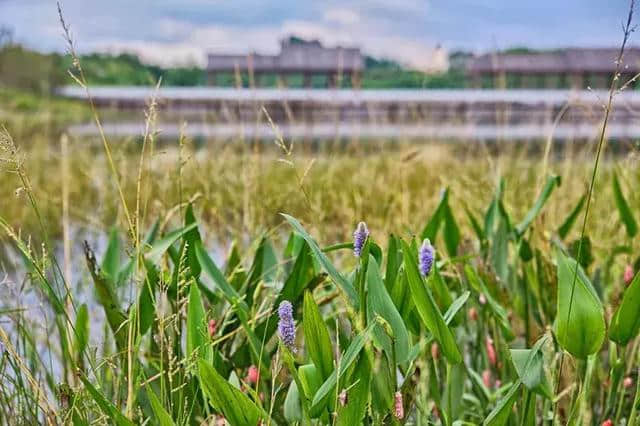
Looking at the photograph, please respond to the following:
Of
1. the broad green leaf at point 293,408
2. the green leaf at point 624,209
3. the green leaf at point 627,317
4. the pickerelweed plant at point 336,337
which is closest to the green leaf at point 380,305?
the pickerelweed plant at point 336,337

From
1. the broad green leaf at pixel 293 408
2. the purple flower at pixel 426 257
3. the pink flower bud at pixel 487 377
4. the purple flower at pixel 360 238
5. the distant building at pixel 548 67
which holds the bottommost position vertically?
the distant building at pixel 548 67

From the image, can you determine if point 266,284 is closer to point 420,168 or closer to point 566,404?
point 566,404

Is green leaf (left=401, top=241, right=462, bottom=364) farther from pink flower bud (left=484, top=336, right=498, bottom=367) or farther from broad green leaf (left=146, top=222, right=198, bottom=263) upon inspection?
pink flower bud (left=484, top=336, right=498, bottom=367)

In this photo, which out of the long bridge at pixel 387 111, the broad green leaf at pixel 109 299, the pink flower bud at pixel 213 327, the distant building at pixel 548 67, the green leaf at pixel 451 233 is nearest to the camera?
the broad green leaf at pixel 109 299

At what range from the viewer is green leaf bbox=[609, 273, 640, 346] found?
0.77m

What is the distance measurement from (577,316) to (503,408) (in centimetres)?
11

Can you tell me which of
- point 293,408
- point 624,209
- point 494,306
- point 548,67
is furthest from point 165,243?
point 548,67

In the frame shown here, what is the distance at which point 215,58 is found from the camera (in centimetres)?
2250

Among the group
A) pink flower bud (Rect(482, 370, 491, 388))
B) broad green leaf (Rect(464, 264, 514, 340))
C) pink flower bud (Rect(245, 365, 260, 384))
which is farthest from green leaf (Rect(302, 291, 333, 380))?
pink flower bud (Rect(482, 370, 491, 388))

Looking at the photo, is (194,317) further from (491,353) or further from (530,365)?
(491,353)

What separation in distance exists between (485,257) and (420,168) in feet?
8.07

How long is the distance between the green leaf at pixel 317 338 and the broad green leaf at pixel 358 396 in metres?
0.03

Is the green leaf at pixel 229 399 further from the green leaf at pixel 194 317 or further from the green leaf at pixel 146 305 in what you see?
the green leaf at pixel 146 305

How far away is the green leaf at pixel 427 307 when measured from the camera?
685 millimetres
